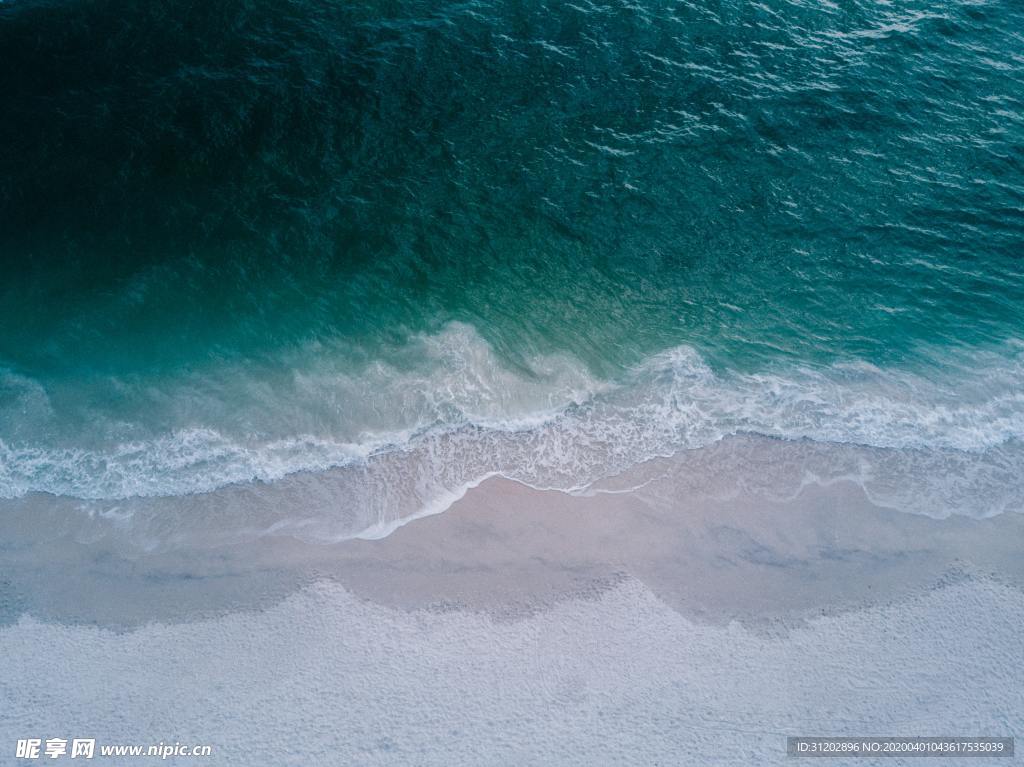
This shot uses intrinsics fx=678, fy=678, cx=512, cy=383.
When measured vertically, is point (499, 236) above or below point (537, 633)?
above

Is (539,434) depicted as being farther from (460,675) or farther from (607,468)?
(460,675)

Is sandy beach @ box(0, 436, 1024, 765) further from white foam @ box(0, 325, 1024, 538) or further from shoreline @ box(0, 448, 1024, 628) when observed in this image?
white foam @ box(0, 325, 1024, 538)

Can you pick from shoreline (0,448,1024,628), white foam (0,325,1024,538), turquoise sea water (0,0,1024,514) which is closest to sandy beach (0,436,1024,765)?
shoreline (0,448,1024,628)

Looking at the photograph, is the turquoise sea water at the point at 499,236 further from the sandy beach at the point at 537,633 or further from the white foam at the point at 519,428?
the sandy beach at the point at 537,633

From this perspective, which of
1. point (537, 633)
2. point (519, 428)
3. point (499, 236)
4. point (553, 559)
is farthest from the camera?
point (499, 236)

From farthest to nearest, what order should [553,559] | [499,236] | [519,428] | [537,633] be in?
[499,236] < [519,428] < [553,559] < [537,633]

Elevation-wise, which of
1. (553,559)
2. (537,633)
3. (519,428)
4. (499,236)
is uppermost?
(499,236)

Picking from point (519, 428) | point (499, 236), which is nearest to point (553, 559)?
point (519, 428)

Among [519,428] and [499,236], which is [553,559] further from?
[499,236]

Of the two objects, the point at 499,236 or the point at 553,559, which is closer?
the point at 553,559
